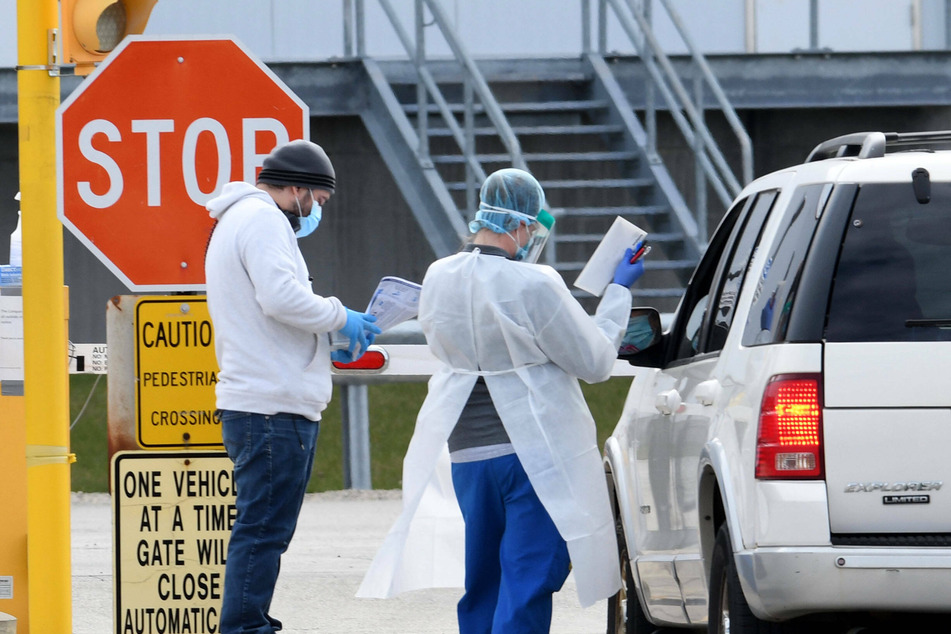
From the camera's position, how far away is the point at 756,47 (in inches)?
607

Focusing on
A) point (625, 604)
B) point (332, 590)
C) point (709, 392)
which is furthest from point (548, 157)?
point (709, 392)

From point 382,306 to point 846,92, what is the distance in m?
9.82

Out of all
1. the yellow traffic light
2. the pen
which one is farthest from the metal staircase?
the yellow traffic light

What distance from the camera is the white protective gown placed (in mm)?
5457

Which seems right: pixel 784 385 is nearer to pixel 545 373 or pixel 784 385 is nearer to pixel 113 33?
pixel 545 373

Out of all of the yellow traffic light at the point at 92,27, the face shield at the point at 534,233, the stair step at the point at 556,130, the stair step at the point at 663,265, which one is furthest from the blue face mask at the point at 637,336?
the stair step at the point at 556,130

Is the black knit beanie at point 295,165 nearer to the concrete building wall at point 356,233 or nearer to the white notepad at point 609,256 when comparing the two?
the white notepad at point 609,256

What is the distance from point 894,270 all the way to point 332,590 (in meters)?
4.64

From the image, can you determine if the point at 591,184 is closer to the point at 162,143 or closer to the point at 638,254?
the point at 638,254

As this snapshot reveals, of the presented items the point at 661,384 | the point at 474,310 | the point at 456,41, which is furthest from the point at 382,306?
the point at 456,41

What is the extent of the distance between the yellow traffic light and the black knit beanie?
2.23ft

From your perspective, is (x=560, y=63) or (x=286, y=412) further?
(x=560, y=63)

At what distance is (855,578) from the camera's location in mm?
3893

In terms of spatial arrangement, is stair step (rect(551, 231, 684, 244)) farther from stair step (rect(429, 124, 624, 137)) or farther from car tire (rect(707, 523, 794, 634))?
car tire (rect(707, 523, 794, 634))
